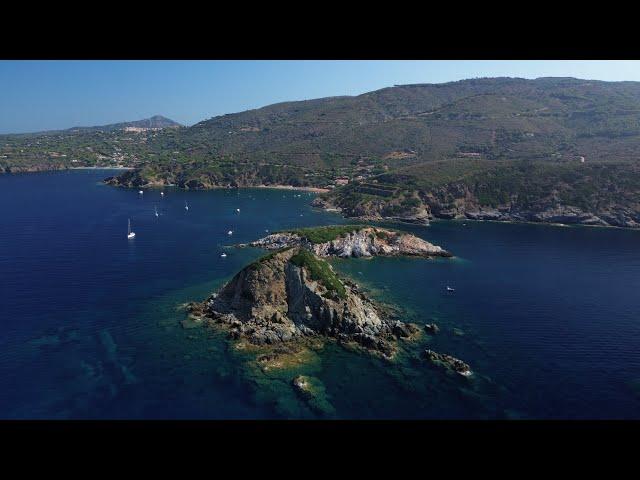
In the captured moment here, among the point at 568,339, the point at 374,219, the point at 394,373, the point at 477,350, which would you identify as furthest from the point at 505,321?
the point at 374,219

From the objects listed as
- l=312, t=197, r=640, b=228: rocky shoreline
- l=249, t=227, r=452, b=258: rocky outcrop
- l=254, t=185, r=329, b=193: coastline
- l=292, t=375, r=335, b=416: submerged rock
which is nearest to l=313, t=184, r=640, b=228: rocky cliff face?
l=312, t=197, r=640, b=228: rocky shoreline

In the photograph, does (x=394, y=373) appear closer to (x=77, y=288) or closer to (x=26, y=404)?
(x=26, y=404)

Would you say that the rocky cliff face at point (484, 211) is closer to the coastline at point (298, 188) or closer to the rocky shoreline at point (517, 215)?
the rocky shoreline at point (517, 215)

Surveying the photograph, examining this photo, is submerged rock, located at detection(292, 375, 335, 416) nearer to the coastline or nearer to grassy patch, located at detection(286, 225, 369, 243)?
grassy patch, located at detection(286, 225, 369, 243)

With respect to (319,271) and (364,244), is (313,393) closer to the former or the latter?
(319,271)

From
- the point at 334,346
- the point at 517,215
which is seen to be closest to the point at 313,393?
the point at 334,346

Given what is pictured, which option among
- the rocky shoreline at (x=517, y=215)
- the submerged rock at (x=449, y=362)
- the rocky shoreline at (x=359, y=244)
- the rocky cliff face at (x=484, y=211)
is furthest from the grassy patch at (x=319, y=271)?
the rocky cliff face at (x=484, y=211)
